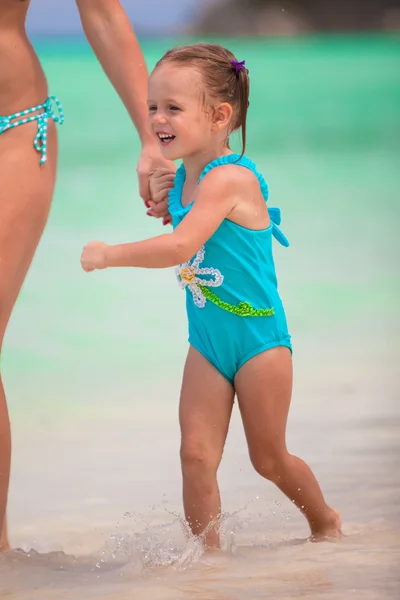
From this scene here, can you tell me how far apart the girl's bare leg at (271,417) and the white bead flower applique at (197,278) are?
0.60 ft

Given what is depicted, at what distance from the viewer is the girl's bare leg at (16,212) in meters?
2.68

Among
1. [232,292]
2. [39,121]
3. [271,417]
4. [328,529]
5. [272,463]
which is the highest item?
[39,121]

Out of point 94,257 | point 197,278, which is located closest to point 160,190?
point 197,278

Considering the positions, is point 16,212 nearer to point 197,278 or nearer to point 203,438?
point 197,278

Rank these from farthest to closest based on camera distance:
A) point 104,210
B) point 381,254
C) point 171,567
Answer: point 104,210, point 381,254, point 171,567

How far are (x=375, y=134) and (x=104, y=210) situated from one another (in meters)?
3.54

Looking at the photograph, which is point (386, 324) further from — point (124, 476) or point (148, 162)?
point (148, 162)

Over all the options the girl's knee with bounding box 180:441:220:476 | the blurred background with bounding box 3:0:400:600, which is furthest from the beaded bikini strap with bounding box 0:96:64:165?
the blurred background with bounding box 3:0:400:600

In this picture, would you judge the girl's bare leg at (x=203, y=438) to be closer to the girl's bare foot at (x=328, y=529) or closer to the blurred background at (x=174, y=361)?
the blurred background at (x=174, y=361)

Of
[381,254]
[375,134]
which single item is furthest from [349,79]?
[381,254]

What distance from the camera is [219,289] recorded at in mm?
2699

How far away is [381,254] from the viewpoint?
6.20m

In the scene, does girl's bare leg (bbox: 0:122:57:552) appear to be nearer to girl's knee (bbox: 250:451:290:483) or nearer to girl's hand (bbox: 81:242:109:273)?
girl's hand (bbox: 81:242:109:273)

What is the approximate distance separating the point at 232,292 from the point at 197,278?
84 millimetres
